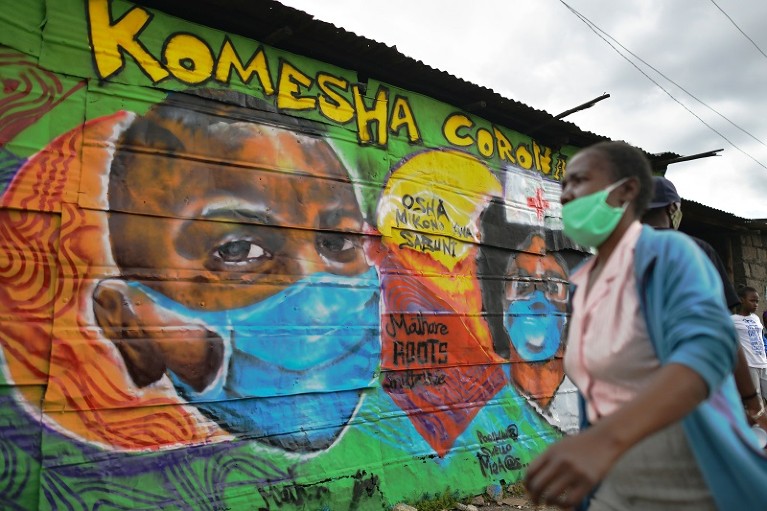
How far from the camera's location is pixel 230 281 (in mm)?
4051

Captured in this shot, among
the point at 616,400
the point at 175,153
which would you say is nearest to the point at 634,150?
the point at 616,400

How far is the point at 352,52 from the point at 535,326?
3.40 meters

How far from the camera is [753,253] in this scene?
37.3 feet

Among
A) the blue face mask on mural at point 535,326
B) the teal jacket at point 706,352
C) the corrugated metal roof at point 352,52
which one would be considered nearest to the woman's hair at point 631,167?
the teal jacket at point 706,352

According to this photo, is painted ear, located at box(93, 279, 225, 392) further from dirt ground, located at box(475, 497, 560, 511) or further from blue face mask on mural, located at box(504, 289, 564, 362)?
blue face mask on mural, located at box(504, 289, 564, 362)

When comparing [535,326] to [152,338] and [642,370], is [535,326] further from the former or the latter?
[642,370]

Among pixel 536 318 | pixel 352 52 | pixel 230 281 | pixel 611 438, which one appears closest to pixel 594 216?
pixel 611 438

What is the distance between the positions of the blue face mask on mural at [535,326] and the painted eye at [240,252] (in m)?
2.83

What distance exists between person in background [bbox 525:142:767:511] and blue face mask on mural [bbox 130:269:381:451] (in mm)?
2746

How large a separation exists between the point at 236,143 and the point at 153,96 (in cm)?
62

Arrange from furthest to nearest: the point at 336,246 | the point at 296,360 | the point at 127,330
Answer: the point at 336,246 < the point at 296,360 < the point at 127,330

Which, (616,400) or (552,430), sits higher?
(616,400)

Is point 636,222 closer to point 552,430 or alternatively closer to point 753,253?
point 552,430

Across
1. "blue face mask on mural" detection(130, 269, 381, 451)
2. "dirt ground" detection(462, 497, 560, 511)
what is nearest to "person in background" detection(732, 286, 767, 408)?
"dirt ground" detection(462, 497, 560, 511)
